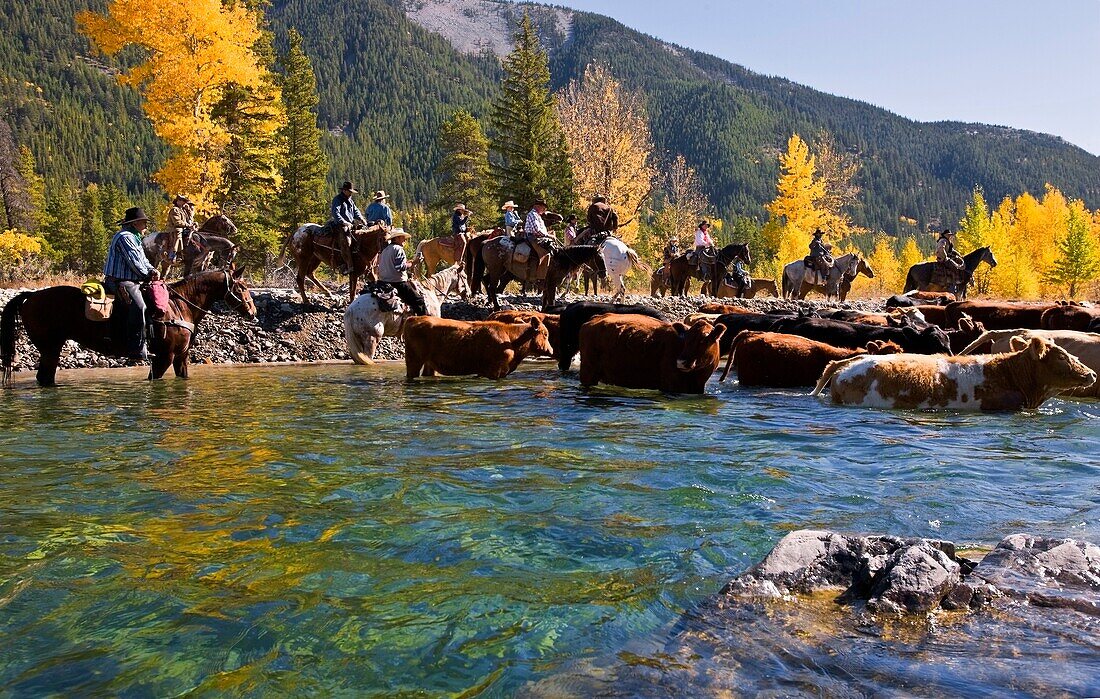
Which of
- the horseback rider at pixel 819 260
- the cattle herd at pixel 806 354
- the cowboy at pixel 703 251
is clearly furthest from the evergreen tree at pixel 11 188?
the cattle herd at pixel 806 354

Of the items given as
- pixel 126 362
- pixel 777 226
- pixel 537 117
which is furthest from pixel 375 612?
pixel 777 226

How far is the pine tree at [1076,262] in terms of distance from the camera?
5772cm

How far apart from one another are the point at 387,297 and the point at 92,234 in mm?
78259

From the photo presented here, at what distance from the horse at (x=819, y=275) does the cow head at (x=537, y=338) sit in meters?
24.9

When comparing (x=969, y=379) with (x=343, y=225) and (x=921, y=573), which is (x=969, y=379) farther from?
(x=343, y=225)

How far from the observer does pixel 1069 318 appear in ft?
51.3

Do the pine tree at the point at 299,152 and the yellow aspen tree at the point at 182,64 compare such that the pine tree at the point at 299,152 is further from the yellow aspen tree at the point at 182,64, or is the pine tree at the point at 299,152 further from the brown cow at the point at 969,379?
the brown cow at the point at 969,379

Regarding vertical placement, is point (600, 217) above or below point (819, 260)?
above

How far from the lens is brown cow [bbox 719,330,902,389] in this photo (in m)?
12.1

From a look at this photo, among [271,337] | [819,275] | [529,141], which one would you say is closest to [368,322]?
[271,337]

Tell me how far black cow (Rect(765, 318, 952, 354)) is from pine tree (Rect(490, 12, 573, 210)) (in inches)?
1203

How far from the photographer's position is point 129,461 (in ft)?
22.8

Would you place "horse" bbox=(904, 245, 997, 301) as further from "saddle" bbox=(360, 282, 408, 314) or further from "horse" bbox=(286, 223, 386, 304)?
"saddle" bbox=(360, 282, 408, 314)

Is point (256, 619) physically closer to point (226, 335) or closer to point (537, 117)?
point (226, 335)
